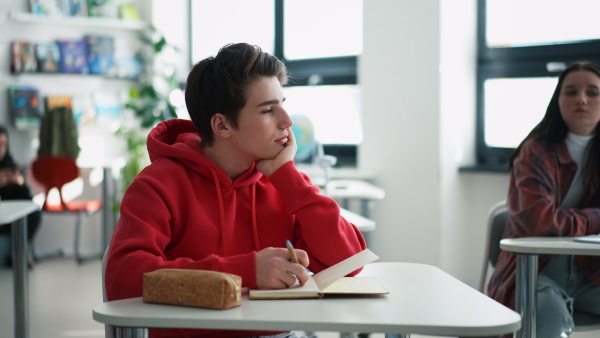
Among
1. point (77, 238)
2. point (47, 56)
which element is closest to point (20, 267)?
point (77, 238)

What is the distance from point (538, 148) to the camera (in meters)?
2.39

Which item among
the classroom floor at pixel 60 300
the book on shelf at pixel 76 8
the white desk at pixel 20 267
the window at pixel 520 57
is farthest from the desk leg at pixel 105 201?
the window at pixel 520 57

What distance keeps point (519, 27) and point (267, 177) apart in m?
3.13

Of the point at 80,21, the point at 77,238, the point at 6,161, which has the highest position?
the point at 80,21

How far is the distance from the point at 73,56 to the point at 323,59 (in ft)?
7.48

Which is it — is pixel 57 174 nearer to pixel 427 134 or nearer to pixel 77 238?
pixel 77 238

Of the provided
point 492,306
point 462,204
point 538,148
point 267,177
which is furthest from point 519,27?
point 492,306

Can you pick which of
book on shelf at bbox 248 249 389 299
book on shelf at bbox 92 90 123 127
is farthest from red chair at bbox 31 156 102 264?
book on shelf at bbox 248 249 389 299

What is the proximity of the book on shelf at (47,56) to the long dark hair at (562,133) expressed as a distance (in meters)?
4.60

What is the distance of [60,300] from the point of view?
433cm

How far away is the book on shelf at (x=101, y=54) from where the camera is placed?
623cm

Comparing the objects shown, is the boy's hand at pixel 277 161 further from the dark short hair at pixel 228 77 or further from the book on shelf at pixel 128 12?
the book on shelf at pixel 128 12

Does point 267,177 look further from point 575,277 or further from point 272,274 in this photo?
point 575,277

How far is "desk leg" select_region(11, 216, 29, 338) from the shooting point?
2938 mm
